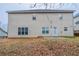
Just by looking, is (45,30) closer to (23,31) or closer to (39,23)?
(39,23)

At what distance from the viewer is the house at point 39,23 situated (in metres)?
1.88

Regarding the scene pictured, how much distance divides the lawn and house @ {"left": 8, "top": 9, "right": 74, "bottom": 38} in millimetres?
75

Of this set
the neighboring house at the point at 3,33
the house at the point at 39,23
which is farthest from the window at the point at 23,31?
the neighboring house at the point at 3,33

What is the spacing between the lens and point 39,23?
1880mm

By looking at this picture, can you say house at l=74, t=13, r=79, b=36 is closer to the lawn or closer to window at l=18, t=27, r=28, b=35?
the lawn

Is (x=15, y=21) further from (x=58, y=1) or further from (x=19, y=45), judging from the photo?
(x=58, y=1)

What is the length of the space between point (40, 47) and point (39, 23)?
298 millimetres

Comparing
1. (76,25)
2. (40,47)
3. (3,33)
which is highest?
(76,25)

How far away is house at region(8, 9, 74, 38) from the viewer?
188 centimetres

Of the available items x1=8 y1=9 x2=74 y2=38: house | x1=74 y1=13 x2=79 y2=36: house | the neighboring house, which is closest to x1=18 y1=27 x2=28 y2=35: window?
x1=8 y1=9 x2=74 y2=38: house

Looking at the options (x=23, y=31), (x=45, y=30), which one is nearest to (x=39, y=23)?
(x=45, y=30)

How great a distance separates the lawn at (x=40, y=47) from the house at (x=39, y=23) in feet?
0.25

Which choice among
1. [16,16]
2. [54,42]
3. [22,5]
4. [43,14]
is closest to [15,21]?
[16,16]

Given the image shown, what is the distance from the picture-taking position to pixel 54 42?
191 centimetres
